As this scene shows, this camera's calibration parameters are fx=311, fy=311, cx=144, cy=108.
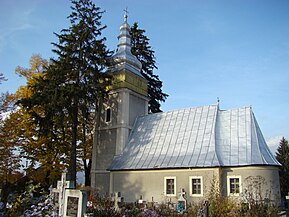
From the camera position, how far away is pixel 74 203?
9.59 metres

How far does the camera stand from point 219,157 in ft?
56.3

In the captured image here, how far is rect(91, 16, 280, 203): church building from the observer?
16.5m

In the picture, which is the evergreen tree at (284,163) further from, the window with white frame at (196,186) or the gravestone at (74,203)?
the gravestone at (74,203)

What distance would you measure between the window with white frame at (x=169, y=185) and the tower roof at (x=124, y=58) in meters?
9.52

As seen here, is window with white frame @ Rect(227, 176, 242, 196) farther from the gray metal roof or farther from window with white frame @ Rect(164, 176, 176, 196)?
window with white frame @ Rect(164, 176, 176, 196)

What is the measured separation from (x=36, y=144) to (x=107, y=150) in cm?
491

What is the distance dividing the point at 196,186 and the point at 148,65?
17.2 m

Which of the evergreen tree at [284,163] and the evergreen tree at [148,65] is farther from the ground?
the evergreen tree at [148,65]

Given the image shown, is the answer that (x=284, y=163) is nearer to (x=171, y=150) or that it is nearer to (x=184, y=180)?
(x=171, y=150)

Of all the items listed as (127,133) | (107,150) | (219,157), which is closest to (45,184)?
(107,150)

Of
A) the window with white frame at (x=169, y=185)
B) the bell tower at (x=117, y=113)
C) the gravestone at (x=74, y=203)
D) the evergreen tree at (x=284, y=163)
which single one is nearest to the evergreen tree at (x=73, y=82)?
the bell tower at (x=117, y=113)

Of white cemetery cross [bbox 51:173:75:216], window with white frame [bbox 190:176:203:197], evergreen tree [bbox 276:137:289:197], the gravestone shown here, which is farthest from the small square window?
evergreen tree [bbox 276:137:289:197]

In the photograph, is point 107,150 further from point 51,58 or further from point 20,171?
point 51,58

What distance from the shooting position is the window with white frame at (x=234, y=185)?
645 inches
